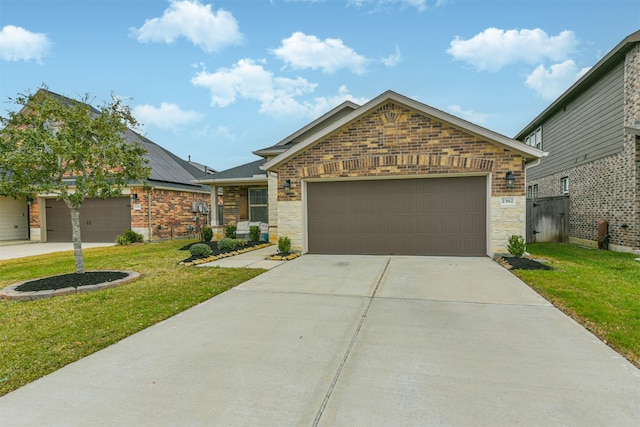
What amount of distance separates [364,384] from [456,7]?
13.6 meters

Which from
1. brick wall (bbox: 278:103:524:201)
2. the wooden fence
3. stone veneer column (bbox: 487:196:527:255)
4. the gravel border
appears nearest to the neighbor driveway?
the gravel border

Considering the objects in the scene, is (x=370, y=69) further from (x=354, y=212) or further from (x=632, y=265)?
(x=632, y=265)

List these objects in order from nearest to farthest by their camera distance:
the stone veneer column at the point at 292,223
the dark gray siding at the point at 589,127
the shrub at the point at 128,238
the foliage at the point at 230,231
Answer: the stone veneer column at the point at 292,223, the dark gray siding at the point at 589,127, the foliage at the point at 230,231, the shrub at the point at 128,238

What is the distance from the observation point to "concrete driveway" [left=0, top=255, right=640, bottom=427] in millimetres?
2270

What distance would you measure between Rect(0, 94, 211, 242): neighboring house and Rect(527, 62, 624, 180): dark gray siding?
1749 cm

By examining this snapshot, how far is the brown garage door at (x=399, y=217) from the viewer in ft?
29.6

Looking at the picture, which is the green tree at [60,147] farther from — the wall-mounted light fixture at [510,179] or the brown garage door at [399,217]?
the wall-mounted light fixture at [510,179]

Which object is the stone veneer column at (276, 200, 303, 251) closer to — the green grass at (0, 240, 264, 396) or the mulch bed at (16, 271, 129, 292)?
the green grass at (0, 240, 264, 396)

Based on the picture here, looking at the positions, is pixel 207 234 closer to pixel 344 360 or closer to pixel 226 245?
pixel 226 245

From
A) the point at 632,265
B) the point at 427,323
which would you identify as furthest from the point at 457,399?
the point at 632,265

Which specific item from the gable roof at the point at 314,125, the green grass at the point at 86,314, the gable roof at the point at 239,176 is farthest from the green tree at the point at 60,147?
the gable roof at the point at 314,125

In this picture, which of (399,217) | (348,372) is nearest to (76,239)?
(348,372)

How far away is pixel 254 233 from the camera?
1316 centimetres

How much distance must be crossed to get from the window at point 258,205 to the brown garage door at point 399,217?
477cm
